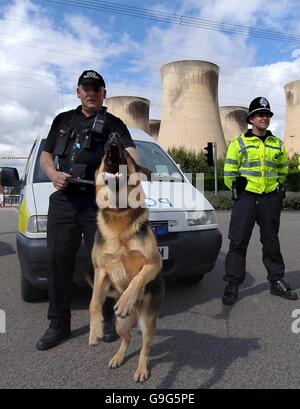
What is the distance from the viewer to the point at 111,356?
10.8 ft

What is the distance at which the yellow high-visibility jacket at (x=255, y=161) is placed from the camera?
470 centimetres

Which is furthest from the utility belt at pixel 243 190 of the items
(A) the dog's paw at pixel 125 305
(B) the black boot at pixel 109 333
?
(A) the dog's paw at pixel 125 305

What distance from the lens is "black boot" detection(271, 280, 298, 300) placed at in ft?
15.5

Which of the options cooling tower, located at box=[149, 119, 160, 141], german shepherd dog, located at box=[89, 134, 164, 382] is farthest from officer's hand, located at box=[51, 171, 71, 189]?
cooling tower, located at box=[149, 119, 160, 141]

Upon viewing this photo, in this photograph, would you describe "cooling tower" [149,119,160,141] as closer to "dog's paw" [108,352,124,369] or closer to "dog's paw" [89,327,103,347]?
"dog's paw" [108,352,124,369]

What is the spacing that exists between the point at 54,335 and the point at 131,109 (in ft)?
178

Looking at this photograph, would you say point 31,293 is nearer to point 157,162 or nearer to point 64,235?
point 64,235

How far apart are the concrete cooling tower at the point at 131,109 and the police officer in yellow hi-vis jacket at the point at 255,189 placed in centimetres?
5168

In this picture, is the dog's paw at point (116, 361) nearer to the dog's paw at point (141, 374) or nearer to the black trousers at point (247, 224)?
the dog's paw at point (141, 374)

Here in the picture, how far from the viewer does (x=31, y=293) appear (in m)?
4.51

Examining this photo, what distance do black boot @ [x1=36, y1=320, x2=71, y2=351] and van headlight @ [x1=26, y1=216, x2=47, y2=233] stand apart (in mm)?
904

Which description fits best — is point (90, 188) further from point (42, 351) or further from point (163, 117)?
point (163, 117)
